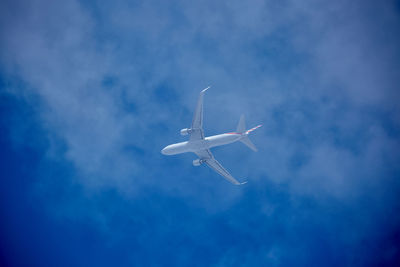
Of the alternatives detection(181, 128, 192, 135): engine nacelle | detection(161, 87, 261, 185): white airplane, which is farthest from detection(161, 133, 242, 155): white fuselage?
detection(181, 128, 192, 135): engine nacelle

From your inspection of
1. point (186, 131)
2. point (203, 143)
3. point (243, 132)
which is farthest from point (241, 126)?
point (186, 131)

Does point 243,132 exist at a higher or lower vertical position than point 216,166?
higher

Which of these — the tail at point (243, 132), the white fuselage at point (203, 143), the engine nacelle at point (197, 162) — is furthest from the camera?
the engine nacelle at point (197, 162)

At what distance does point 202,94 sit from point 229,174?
60.0 feet

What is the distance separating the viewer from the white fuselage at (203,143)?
42.3 metres

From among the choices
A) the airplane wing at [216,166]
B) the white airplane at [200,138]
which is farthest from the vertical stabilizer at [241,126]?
the airplane wing at [216,166]

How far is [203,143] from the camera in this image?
43344 mm

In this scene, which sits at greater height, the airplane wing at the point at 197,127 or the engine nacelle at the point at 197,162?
the airplane wing at the point at 197,127

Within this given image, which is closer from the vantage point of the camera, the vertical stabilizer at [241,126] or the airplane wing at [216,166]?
the vertical stabilizer at [241,126]

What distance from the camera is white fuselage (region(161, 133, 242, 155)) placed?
42.3m

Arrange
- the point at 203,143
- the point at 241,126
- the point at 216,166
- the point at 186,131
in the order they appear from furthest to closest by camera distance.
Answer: the point at 216,166
the point at 186,131
the point at 241,126
the point at 203,143

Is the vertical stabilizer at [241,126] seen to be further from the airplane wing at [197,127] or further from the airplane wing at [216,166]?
the airplane wing at [216,166]

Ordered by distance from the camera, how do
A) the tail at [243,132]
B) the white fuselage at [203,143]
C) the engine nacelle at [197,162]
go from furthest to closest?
the engine nacelle at [197,162]
the tail at [243,132]
the white fuselage at [203,143]

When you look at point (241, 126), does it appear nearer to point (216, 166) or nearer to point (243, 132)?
point (243, 132)
